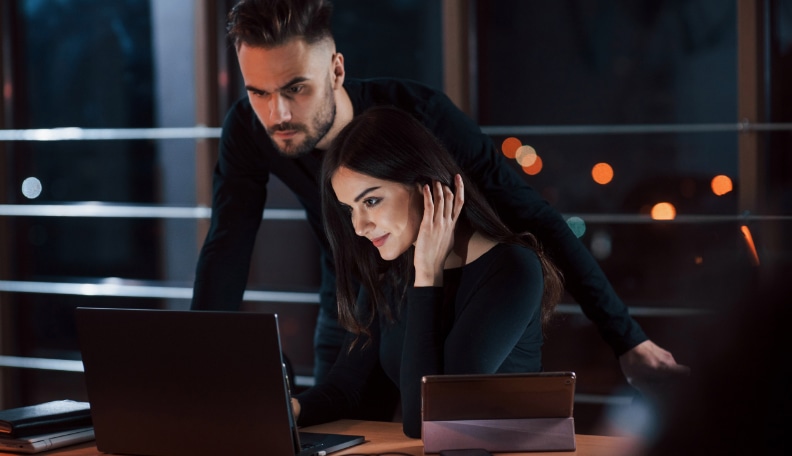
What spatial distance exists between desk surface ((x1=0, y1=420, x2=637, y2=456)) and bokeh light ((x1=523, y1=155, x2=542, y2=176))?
195 cm

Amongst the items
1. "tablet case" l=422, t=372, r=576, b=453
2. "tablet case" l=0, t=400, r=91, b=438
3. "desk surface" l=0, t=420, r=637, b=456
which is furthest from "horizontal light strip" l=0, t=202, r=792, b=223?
"tablet case" l=0, t=400, r=91, b=438

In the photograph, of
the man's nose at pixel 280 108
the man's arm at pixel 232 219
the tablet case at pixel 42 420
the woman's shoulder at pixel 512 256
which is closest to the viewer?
the tablet case at pixel 42 420

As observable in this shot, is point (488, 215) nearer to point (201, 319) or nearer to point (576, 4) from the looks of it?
point (201, 319)

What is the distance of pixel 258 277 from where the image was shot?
14.3 ft

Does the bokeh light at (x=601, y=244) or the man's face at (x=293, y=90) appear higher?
the man's face at (x=293, y=90)

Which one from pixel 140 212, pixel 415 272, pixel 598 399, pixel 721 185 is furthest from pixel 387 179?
pixel 140 212

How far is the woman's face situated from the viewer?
2.13 meters

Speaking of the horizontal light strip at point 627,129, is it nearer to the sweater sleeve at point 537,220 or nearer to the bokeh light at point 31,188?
the sweater sleeve at point 537,220

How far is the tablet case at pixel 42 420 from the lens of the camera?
1.89 metres

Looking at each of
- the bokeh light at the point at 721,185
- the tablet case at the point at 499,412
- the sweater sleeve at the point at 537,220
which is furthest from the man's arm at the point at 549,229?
the bokeh light at the point at 721,185

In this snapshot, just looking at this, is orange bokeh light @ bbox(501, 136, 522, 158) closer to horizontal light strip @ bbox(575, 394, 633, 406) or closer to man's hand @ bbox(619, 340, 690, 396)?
horizontal light strip @ bbox(575, 394, 633, 406)

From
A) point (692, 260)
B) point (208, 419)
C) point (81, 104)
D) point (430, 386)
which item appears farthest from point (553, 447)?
point (81, 104)

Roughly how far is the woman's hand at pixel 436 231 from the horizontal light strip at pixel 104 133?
7.55 feet

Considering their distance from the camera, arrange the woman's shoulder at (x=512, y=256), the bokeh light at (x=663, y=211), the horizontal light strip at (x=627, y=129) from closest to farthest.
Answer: the woman's shoulder at (x=512, y=256), the horizontal light strip at (x=627, y=129), the bokeh light at (x=663, y=211)
